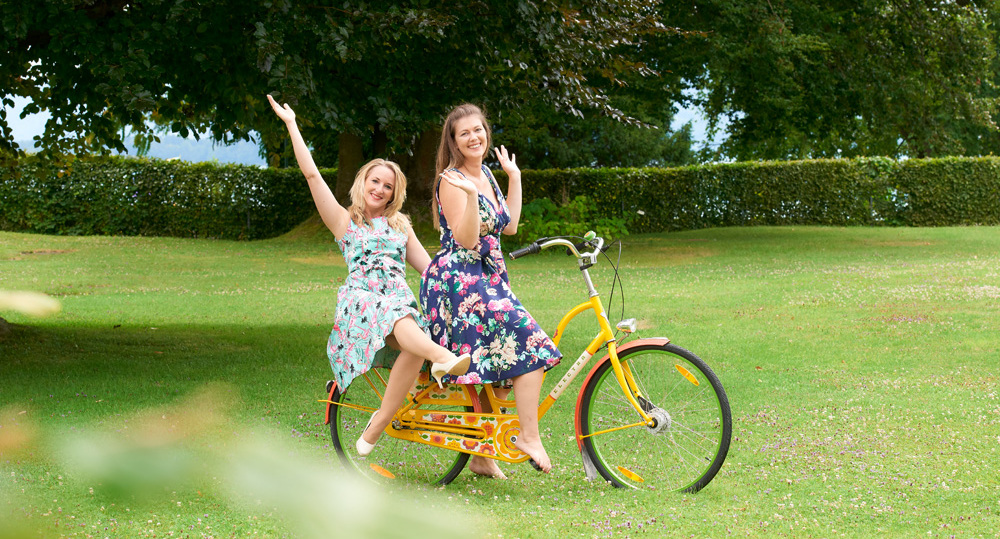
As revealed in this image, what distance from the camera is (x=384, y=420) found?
15.1 ft

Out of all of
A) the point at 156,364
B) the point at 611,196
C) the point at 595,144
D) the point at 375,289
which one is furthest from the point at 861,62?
the point at 375,289

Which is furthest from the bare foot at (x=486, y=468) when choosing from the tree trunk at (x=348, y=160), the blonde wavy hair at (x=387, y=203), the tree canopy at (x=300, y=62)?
the tree trunk at (x=348, y=160)

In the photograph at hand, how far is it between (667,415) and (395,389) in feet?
4.43

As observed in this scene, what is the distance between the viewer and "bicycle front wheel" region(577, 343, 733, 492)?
4.49m

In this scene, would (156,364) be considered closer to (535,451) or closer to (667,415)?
(535,451)

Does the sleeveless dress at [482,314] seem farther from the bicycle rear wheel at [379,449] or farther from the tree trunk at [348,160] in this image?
the tree trunk at [348,160]

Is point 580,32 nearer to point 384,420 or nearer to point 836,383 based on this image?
point 836,383

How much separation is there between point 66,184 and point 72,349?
18.2m

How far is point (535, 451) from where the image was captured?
4531 mm

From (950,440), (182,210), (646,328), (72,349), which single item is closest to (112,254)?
(182,210)

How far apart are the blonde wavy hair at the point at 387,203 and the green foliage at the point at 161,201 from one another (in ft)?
69.9

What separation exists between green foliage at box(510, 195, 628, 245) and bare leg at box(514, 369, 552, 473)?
52.5 feet

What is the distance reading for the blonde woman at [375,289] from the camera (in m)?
4.46

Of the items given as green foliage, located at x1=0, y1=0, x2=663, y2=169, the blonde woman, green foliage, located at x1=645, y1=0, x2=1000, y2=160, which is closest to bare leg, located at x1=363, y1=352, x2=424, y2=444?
the blonde woman
